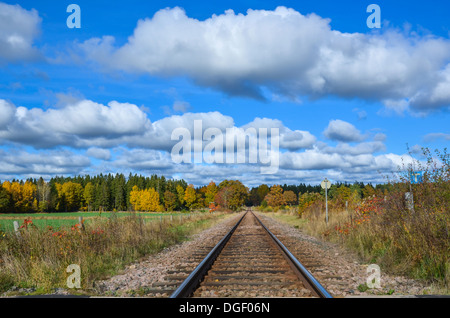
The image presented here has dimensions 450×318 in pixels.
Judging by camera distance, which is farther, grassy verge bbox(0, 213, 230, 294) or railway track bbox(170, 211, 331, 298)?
grassy verge bbox(0, 213, 230, 294)

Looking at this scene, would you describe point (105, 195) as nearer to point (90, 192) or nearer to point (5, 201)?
point (90, 192)

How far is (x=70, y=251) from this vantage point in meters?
8.59

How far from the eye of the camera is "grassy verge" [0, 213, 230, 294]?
22.3 ft

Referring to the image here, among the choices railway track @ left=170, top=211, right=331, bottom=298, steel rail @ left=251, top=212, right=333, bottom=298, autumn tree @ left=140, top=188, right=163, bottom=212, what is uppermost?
steel rail @ left=251, top=212, right=333, bottom=298

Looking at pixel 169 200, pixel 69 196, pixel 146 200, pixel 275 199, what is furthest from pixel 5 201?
pixel 275 199

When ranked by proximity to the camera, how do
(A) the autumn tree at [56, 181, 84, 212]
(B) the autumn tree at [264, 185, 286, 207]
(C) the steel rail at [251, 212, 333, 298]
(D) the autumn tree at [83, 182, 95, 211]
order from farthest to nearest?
(A) the autumn tree at [56, 181, 84, 212], (D) the autumn tree at [83, 182, 95, 211], (B) the autumn tree at [264, 185, 286, 207], (C) the steel rail at [251, 212, 333, 298]

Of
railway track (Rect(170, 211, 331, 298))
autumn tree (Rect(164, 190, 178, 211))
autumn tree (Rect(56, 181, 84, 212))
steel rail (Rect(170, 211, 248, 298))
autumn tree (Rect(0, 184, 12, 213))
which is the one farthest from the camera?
autumn tree (Rect(56, 181, 84, 212))

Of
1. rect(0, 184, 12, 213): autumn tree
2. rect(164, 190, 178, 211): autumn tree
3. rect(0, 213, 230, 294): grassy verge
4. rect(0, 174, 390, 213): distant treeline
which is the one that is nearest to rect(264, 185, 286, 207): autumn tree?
rect(0, 174, 390, 213): distant treeline

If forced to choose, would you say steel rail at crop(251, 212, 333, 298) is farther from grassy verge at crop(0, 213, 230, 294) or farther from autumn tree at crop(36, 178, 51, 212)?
autumn tree at crop(36, 178, 51, 212)

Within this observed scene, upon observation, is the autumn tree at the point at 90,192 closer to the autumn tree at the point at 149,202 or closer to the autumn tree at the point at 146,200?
the autumn tree at the point at 146,200

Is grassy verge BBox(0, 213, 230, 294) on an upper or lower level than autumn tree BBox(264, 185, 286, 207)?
upper

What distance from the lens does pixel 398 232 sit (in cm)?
861

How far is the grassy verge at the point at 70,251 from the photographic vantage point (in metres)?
6.81

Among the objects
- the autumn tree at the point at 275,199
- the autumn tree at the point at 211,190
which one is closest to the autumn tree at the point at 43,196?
the autumn tree at the point at 211,190
